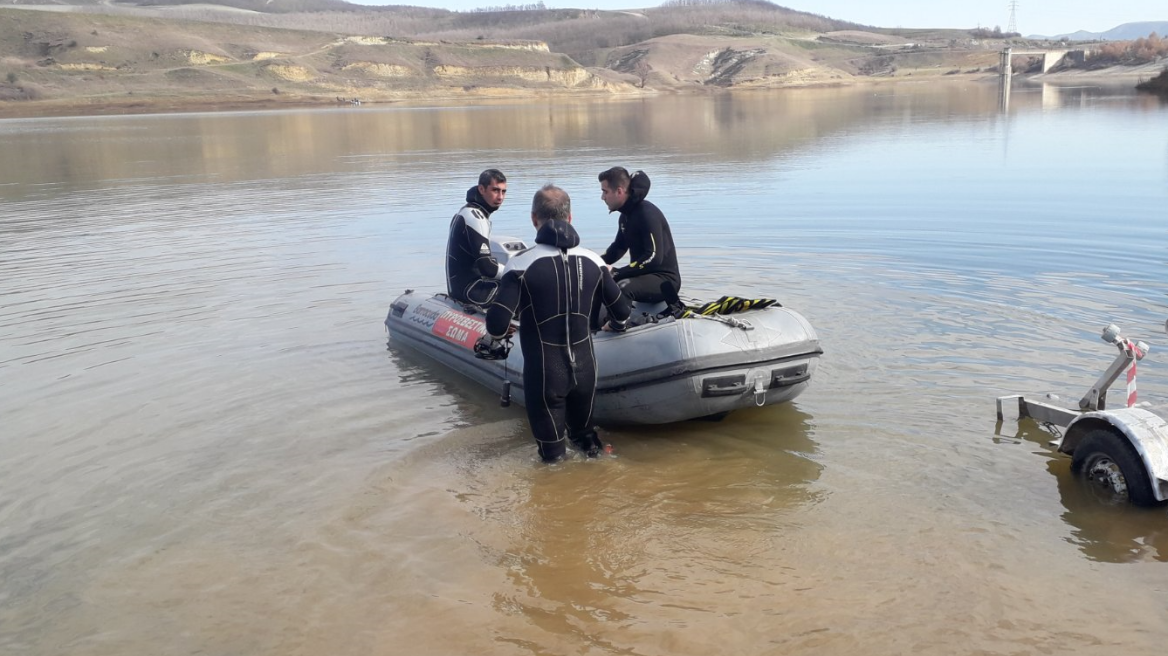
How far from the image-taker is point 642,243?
6340mm

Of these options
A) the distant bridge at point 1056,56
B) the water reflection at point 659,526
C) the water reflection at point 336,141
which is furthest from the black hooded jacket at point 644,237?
the distant bridge at point 1056,56

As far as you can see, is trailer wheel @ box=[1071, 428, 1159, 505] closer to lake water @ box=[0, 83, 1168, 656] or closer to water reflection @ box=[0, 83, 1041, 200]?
lake water @ box=[0, 83, 1168, 656]

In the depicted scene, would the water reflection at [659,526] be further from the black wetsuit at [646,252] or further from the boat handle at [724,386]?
the black wetsuit at [646,252]

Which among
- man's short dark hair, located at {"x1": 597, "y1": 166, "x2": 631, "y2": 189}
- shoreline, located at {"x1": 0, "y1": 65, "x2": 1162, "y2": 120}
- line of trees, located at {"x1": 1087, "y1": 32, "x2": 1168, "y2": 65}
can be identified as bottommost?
man's short dark hair, located at {"x1": 597, "y1": 166, "x2": 631, "y2": 189}

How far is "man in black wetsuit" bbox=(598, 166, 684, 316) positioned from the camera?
611 centimetres

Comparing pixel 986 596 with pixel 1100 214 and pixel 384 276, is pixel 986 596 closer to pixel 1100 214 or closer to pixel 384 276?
pixel 384 276

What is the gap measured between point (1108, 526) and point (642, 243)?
3.37m

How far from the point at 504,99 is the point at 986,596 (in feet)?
248

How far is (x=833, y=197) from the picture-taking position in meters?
14.8

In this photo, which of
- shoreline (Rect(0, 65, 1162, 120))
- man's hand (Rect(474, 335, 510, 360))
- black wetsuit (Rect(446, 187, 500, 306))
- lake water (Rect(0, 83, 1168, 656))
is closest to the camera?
lake water (Rect(0, 83, 1168, 656))

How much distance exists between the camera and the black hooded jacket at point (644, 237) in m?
6.20

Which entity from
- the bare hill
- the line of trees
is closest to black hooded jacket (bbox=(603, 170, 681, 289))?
the bare hill

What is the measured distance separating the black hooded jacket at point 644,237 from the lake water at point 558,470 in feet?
4.02

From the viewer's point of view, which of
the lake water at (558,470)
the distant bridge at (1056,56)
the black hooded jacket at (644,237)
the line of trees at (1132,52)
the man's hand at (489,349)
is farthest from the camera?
the distant bridge at (1056,56)
